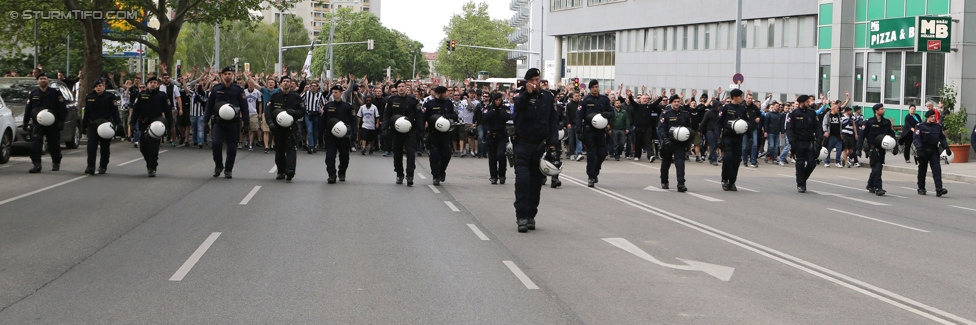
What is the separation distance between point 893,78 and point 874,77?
1.51 m

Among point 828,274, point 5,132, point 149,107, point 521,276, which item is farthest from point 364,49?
point 521,276

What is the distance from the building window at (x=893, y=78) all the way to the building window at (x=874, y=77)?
46cm

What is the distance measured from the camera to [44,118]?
19.1 metres

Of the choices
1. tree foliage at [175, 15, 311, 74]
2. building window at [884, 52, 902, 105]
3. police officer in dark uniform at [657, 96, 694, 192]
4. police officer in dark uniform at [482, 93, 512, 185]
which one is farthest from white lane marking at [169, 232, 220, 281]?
tree foliage at [175, 15, 311, 74]

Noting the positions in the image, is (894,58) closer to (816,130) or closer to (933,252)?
(816,130)

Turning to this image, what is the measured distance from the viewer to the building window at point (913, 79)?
37.0 metres

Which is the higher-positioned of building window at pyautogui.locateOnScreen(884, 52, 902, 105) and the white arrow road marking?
building window at pyautogui.locateOnScreen(884, 52, 902, 105)

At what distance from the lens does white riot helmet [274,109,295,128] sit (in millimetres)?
18297

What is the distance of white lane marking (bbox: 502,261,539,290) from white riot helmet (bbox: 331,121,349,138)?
28.6ft

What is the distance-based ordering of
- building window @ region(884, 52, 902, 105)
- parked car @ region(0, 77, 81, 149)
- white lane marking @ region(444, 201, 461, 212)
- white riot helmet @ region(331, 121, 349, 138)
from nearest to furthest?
white lane marking @ region(444, 201, 461, 212), white riot helmet @ region(331, 121, 349, 138), parked car @ region(0, 77, 81, 149), building window @ region(884, 52, 902, 105)

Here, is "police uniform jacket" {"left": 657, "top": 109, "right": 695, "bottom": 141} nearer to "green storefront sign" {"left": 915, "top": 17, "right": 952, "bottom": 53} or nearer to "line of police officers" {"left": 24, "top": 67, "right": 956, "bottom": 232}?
"line of police officers" {"left": 24, "top": 67, "right": 956, "bottom": 232}

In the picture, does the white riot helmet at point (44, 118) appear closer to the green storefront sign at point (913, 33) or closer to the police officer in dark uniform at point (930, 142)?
the police officer in dark uniform at point (930, 142)

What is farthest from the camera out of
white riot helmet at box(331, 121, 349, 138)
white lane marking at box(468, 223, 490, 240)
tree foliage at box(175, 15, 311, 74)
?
tree foliage at box(175, 15, 311, 74)

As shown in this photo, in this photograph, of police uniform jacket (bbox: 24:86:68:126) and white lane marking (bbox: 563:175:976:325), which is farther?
police uniform jacket (bbox: 24:86:68:126)
